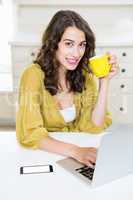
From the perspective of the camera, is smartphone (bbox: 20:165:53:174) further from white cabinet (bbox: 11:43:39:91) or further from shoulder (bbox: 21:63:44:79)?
white cabinet (bbox: 11:43:39:91)

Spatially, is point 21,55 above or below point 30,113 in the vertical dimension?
→ above

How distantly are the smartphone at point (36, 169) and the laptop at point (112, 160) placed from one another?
0.26 ft

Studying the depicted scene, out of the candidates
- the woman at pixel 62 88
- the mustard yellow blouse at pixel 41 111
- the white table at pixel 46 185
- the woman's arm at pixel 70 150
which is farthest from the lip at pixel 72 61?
the white table at pixel 46 185

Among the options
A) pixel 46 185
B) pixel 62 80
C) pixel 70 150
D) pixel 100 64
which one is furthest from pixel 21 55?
pixel 46 185

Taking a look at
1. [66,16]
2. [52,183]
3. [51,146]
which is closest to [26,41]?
[66,16]

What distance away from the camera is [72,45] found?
5.26 ft

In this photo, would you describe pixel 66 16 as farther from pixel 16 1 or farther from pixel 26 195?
pixel 16 1

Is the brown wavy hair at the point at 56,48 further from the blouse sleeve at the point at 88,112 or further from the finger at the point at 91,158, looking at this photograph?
the finger at the point at 91,158

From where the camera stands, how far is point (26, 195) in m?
1.01

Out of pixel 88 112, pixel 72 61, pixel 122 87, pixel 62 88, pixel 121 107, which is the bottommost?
pixel 121 107

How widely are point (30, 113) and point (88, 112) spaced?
1.17ft

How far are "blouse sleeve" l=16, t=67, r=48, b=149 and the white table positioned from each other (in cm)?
12

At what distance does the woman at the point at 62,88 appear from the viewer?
60.0 inches

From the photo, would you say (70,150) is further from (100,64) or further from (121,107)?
(121,107)
